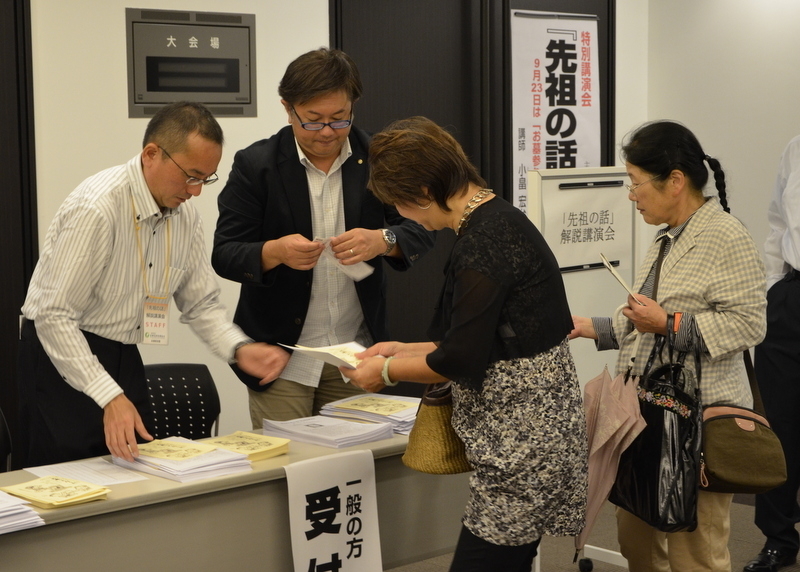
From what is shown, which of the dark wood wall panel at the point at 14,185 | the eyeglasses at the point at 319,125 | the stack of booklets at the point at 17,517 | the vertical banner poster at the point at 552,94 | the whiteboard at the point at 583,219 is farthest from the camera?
the vertical banner poster at the point at 552,94

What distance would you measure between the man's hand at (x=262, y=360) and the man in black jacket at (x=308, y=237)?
32 millimetres

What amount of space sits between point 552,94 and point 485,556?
3553mm

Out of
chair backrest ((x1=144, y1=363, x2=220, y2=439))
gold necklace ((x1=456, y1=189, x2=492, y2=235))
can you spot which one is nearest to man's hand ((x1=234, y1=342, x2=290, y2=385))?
chair backrest ((x1=144, y1=363, x2=220, y2=439))

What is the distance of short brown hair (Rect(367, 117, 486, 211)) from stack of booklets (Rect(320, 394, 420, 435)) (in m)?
0.83

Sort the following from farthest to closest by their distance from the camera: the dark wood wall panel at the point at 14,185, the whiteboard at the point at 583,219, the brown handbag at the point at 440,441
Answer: the whiteboard at the point at 583,219, the dark wood wall panel at the point at 14,185, the brown handbag at the point at 440,441

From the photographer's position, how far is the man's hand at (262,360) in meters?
2.48

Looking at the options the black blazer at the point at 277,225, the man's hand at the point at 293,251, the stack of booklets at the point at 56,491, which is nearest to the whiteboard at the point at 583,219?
the black blazer at the point at 277,225

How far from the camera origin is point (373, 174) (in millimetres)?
1942

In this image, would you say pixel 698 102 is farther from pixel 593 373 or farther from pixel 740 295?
pixel 740 295

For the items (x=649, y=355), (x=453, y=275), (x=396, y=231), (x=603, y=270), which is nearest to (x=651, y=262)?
(x=649, y=355)

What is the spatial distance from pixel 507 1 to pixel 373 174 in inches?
122

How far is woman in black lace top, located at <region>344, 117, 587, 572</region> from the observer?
181 cm

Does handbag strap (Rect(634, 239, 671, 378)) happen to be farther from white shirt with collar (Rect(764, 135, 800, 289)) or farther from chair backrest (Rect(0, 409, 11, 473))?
chair backrest (Rect(0, 409, 11, 473))

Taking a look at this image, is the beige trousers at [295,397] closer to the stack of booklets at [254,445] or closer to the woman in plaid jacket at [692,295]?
the stack of booklets at [254,445]
